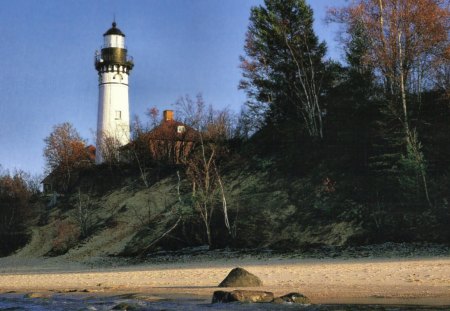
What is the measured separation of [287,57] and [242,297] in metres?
29.4

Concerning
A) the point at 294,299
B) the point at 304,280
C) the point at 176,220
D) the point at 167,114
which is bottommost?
the point at 294,299

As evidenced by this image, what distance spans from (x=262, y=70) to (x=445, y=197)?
57.7 feet

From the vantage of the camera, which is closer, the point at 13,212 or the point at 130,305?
the point at 130,305

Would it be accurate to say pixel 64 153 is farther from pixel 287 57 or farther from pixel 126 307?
pixel 126 307

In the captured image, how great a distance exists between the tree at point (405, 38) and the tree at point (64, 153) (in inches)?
1241

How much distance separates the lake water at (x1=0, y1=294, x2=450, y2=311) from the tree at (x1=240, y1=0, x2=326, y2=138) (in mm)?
26265

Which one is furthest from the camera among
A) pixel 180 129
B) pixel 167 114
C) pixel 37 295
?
pixel 167 114

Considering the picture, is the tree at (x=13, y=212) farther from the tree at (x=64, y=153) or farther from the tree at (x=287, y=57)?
the tree at (x=287, y=57)

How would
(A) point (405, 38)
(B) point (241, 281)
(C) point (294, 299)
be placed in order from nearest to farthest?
(C) point (294, 299) < (B) point (241, 281) < (A) point (405, 38)

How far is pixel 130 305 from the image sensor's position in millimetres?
15992

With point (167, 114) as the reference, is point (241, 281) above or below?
below

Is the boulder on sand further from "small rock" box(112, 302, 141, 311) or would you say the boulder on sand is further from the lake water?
"small rock" box(112, 302, 141, 311)

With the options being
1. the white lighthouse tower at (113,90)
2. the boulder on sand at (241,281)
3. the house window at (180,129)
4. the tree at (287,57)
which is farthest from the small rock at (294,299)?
the white lighthouse tower at (113,90)

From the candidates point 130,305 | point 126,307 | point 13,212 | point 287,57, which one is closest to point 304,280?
point 130,305
